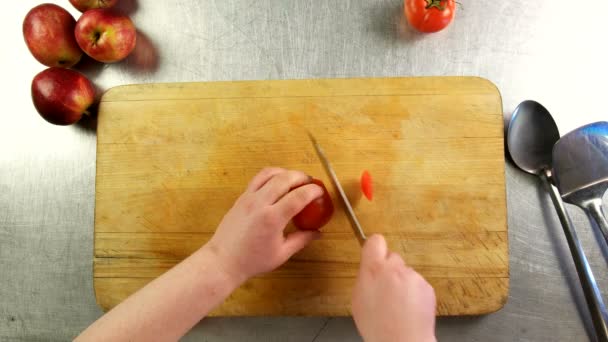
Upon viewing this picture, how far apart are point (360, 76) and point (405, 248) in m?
0.58

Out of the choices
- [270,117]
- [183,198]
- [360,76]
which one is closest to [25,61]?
[183,198]

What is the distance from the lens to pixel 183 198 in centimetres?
123

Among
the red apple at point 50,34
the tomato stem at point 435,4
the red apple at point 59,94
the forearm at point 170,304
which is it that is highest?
the tomato stem at point 435,4

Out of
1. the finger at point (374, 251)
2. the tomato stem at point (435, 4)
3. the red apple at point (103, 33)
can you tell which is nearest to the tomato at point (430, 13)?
the tomato stem at point (435, 4)

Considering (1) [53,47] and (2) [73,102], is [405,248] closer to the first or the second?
(2) [73,102]

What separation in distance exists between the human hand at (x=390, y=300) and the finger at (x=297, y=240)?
169 millimetres

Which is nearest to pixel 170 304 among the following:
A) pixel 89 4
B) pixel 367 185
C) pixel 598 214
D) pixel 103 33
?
pixel 367 185

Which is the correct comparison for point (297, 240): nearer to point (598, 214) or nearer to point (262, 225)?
point (262, 225)

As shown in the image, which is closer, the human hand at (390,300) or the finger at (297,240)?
the human hand at (390,300)

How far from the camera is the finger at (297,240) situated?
42.2 inches

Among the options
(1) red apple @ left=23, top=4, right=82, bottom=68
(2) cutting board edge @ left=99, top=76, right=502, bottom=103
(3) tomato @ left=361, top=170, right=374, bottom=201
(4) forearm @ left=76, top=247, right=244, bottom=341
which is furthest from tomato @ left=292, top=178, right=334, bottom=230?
(1) red apple @ left=23, top=4, right=82, bottom=68

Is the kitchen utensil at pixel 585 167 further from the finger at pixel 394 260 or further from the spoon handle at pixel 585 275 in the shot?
the finger at pixel 394 260

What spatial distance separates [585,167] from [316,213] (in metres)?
0.81

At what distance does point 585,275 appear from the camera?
120cm
